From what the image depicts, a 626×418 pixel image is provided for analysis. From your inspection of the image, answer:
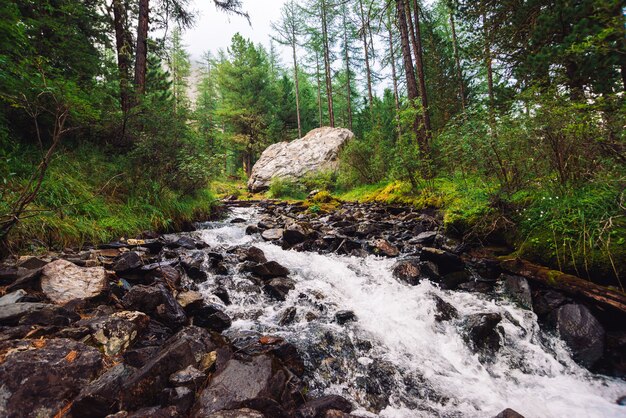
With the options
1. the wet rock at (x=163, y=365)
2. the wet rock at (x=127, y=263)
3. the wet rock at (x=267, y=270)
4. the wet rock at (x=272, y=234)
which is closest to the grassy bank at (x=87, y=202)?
the wet rock at (x=127, y=263)

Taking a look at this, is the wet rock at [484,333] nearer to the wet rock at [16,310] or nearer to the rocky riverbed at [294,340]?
the rocky riverbed at [294,340]

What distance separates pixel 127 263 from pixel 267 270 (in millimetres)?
1948

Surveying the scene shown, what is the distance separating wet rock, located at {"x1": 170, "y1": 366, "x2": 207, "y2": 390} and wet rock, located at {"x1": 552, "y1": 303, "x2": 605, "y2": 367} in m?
3.72

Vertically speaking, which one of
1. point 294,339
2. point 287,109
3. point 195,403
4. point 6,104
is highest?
point 287,109

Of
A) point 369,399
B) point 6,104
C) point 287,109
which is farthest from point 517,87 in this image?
point 287,109

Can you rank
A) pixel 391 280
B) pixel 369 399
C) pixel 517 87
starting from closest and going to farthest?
pixel 369 399 → pixel 391 280 → pixel 517 87

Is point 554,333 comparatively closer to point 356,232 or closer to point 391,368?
point 391,368

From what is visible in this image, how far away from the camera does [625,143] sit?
127 inches

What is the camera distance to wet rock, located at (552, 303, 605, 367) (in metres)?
2.77

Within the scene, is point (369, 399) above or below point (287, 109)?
below

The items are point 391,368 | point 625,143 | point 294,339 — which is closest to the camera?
point 391,368

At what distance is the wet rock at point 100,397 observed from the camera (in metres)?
1.62

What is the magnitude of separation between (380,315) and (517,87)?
677 cm

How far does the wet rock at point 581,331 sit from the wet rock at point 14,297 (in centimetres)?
546
